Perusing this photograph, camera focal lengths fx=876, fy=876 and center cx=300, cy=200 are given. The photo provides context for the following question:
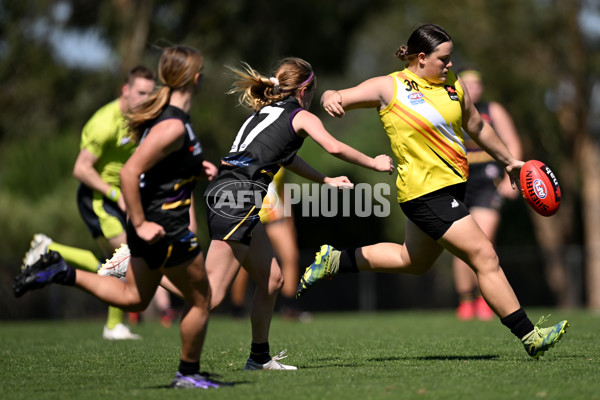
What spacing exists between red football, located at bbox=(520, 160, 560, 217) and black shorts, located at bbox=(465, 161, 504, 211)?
12.7 feet

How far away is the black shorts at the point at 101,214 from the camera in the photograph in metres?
8.38

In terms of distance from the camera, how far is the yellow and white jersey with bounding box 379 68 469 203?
6004 mm

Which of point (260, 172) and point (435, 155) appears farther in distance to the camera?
point (435, 155)

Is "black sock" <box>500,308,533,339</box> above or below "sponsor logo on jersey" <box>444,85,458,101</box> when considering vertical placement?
below

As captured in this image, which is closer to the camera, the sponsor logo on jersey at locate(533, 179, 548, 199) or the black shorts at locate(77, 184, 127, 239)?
the sponsor logo on jersey at locate(533, 179, 548, 199)

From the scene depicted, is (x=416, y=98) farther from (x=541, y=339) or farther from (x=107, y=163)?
(x=107, y=163)

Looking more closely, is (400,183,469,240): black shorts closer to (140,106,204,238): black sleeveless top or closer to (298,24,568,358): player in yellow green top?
(298,24,568,358): player in yellow green top

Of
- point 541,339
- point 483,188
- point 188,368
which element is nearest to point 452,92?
point 541,339

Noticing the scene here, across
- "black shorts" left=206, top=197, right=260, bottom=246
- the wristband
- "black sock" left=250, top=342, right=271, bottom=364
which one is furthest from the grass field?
the wristband

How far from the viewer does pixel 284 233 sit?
11484 millimetres

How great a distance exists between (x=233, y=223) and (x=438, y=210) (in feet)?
4.69

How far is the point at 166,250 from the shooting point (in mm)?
4664

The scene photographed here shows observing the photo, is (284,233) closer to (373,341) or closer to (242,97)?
(373,341)

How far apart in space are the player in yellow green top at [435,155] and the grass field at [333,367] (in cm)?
45
